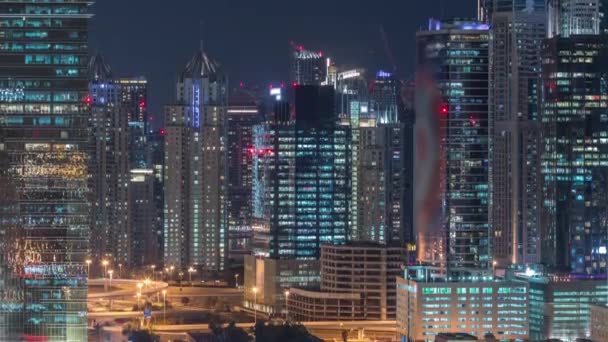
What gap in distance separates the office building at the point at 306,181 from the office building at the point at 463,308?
24.4ft

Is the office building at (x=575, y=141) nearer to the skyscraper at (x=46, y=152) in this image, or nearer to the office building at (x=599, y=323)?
the office building at (x=599, y=323)

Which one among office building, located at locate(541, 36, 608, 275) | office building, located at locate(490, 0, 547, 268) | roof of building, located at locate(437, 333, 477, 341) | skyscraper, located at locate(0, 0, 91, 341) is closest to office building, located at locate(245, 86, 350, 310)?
office building, located at locate(490, 0, 547, 268)

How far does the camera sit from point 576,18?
34.0m

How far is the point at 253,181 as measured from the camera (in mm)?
38562

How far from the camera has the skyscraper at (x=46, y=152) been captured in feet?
64.8

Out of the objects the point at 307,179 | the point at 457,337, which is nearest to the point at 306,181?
the point at 307,179

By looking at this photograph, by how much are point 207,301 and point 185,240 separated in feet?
19.9

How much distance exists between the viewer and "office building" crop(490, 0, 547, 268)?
3403 centimetres

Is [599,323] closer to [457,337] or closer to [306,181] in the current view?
[457,337]

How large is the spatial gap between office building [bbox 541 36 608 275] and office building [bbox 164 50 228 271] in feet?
29.0

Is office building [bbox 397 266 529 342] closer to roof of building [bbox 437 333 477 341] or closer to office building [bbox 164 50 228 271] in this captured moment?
roof of building [bbox 437 333 477 341]

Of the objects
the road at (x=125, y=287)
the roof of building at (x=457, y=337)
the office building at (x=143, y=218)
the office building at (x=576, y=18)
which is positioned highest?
the office building at (x=576, y=18)


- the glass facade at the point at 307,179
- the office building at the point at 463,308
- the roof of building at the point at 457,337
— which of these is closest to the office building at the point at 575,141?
the glass facade at the point at 307,179

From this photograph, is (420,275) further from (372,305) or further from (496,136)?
(496,136)
